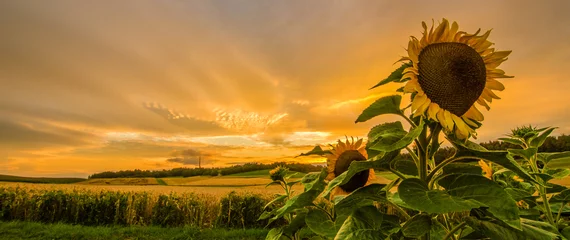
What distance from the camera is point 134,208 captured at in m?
11.5

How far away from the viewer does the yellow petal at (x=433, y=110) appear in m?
1.24

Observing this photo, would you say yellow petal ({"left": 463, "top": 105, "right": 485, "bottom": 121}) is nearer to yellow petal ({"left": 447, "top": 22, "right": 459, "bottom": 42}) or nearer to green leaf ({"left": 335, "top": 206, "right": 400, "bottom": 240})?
yellow petal ({"left": 447, "top": 22, "right": 459, "bottom": 42})

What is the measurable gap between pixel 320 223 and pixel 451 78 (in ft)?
2.93

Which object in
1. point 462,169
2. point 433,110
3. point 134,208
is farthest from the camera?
point 134,208

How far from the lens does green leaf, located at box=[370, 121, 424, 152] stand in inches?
44.4

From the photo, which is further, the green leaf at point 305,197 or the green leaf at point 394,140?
the green leaf at point 305,197

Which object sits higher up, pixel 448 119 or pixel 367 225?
pixel 448 119

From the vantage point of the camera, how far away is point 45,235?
977cm

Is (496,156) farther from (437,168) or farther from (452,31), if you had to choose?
(452,31)

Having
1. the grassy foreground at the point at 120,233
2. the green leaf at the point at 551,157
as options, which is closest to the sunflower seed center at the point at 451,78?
the green leaf at the point at 551,157

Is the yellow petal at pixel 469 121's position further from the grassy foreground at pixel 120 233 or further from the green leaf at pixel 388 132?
the grassy foreground at pixel 120 233

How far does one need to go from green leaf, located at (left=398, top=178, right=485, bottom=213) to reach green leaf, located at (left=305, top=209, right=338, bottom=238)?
22.8 inches

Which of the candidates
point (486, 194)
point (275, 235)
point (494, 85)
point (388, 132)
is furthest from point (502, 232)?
point (275, 235)

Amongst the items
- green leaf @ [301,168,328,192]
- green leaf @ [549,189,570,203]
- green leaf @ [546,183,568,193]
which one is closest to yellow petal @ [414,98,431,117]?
green leaf @ [301,168,328,192]
